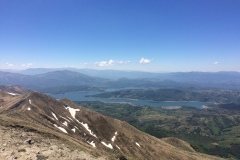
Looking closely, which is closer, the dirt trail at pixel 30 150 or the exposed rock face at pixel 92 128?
the dirt trail at pixel 30 150

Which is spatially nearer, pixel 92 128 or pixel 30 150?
pixel 30 150

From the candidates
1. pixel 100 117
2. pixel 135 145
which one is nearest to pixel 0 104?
pixel 100 117

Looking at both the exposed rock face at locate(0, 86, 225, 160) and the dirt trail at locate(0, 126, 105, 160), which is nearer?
the dirt trail at locate(0, 126, 105, 160)

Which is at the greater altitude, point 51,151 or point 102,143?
point 51,151

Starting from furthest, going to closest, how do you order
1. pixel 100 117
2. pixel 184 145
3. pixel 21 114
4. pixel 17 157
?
pixel 184 145 < pixel 100 117 < pixel 21 114 < pixel 17 157

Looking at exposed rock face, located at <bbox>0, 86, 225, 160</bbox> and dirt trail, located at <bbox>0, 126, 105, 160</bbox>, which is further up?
dirt trail, located at <bbox>0, 126, 105, 160</bbox>

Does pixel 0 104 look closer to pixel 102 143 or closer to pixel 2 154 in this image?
pixel 102 143

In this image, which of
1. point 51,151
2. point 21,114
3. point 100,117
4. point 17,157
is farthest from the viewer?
point 100,117

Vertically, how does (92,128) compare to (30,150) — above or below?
below

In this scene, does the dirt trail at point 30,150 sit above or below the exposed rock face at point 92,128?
above

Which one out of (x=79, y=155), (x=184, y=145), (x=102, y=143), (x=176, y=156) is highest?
(x=79, y=155)

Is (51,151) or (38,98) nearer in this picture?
(51,151)
